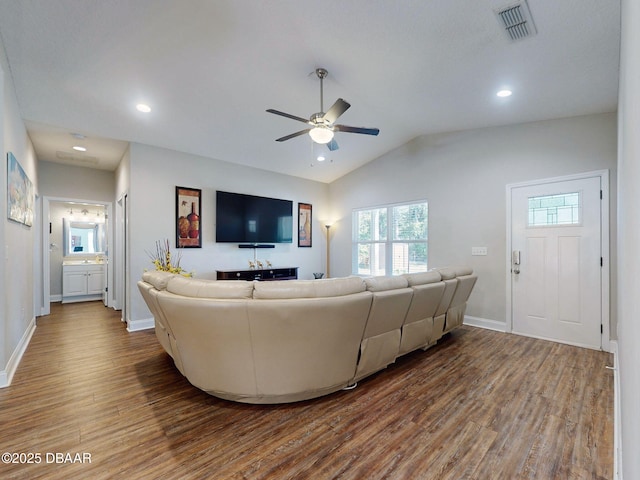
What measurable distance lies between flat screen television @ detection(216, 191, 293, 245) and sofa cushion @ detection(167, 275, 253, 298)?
3107 millimetres

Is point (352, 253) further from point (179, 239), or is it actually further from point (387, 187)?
point (179, 239)

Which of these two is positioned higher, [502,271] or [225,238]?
[225,238]

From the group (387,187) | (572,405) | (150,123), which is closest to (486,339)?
(572,405)

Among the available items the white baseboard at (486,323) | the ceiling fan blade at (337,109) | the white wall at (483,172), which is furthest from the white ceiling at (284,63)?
the white baseboard at (486,323)

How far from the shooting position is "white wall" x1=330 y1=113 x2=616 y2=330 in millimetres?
3693

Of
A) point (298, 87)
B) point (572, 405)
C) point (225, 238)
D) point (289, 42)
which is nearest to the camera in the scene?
point (572, 405)

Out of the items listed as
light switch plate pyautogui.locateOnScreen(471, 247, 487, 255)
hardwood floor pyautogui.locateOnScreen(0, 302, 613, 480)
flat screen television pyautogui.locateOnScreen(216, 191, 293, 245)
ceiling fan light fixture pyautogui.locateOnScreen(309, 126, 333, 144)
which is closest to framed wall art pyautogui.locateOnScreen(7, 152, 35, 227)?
hardwood floor pyautogui.locateOnScreen(0, 302, 613, 480)

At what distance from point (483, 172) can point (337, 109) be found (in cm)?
284

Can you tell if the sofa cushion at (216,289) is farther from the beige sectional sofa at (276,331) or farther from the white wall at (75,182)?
the white wall at (75,182)

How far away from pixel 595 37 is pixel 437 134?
2.58 meters

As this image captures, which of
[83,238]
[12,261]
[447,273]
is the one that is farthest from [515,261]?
[83,238]

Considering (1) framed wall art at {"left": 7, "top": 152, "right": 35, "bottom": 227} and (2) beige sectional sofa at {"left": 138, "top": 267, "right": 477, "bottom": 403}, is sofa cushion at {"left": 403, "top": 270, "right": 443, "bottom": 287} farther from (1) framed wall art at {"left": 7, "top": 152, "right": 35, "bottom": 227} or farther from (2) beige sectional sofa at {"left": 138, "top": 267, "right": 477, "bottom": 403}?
(1) framed wall art at {"left": 7, "top": 152, "right": 35, "bottom": 227}

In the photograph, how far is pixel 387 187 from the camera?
5.80 m

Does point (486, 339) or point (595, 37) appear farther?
point (486, 339)
